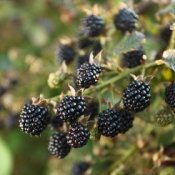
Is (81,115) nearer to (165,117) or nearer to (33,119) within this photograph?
(33,119)

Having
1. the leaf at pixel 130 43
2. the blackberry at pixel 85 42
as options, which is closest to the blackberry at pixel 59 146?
the leaf at pixel 130 43

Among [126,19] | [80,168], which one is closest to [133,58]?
[126,19]

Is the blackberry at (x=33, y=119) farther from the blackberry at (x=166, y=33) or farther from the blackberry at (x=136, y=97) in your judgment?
the blackberry at (x=166, y=33)

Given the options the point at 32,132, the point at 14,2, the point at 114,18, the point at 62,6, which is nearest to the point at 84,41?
the point at 114,18

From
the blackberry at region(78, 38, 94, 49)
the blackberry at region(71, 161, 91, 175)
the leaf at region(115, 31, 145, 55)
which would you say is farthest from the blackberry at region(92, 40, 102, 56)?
the blackberry at region(71, 161, 91, 175)

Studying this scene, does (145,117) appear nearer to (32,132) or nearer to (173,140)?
(173,140)
